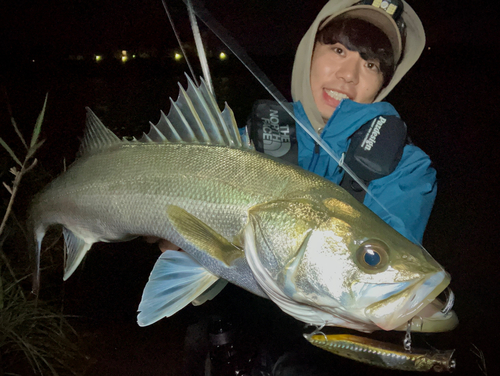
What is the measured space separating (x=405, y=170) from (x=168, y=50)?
631 centimetres

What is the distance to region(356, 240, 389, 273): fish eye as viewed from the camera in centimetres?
64

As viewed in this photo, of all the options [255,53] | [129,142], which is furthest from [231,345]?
[255,53]

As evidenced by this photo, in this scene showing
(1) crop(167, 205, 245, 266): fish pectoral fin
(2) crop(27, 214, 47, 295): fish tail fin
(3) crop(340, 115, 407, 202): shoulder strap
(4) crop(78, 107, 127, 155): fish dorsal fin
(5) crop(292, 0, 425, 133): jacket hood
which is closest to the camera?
(1) crop(167, 205, 245, 266): fish pectoral fin

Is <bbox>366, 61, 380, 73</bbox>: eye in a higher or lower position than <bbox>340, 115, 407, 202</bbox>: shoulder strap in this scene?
higher

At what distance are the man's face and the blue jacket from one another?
0.55 ft

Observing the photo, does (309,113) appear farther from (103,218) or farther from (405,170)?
(103,218)

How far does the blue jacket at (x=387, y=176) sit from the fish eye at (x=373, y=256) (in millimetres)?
551

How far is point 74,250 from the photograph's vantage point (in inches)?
44.8

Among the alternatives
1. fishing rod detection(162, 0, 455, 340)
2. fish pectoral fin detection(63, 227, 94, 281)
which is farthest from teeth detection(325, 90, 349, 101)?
fish pectoral fin detection(63, 227, 94, 281)

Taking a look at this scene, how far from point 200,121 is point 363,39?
114 cm

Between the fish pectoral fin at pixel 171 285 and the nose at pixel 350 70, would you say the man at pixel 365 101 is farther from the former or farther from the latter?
the fish pectoral fin at pixel 171 285

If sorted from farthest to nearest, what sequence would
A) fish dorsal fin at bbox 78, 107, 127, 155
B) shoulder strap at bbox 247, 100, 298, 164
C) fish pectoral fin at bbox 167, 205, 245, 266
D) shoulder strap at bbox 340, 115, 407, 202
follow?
shoulder strap at bbox 247, 100, 298, 164, shoulder strap at bbox 340, 115, 407, 202, fish dorsal fin at bbox 78, 107, 127, 155, fish pectoral fin at bbox 167, 205, 245, 266

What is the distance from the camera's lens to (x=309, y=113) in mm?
1645

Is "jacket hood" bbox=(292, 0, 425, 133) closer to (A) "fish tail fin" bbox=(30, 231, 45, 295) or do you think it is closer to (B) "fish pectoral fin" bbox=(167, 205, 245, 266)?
(B) "fish pectoral fin" bbox=(167, 205, 245, 266)
